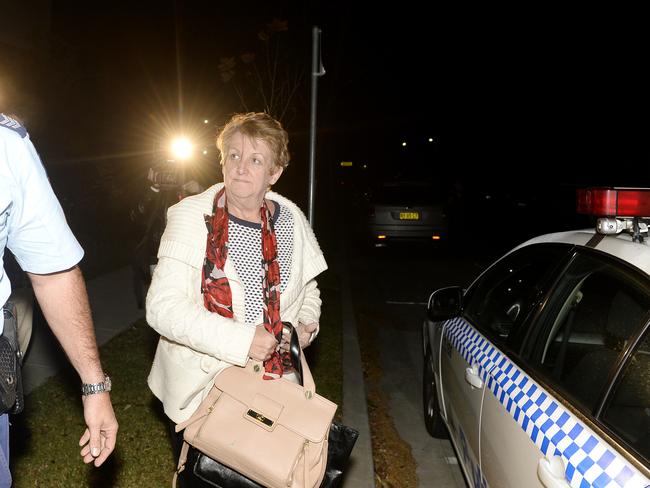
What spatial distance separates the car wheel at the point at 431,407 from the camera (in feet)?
13.8

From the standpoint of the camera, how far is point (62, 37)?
1450 cm

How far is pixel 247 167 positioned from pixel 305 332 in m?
0.75

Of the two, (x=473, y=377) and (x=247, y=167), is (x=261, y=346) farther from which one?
(x=473, y=377)

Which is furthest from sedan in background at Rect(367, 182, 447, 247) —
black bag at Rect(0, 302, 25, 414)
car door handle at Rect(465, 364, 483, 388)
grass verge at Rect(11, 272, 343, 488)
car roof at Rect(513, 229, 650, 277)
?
black bag at Rect(0, 302, 25, 414)

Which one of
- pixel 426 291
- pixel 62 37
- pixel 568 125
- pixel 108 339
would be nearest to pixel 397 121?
pixel 568 125

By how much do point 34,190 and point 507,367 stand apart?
1873mm

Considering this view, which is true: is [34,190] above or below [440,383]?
above

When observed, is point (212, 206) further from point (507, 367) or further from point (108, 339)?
A: point (108, 339)

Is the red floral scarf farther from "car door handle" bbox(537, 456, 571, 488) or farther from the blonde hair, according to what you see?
"car door handle" bbox(537, 456, 571, 488)

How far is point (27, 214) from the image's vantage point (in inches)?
66.6

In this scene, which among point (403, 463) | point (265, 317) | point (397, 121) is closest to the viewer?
point (265, 317)

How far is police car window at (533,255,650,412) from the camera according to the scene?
2.14m

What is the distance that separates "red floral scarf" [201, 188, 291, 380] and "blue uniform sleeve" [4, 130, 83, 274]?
0.57m

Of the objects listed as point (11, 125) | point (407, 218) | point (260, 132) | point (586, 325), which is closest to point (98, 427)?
point (11, 125)
